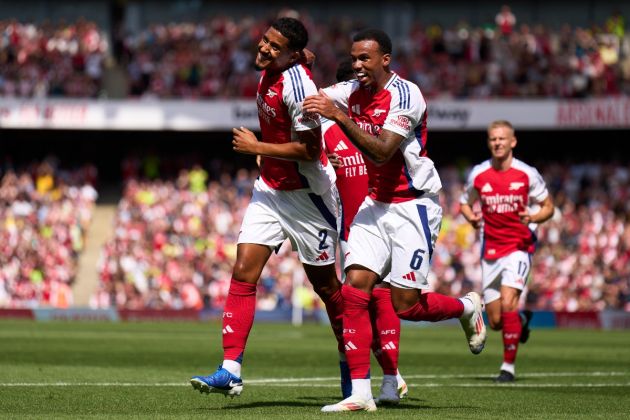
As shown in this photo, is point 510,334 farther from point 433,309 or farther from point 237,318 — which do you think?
point 237,318

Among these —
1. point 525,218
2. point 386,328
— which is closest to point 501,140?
point 525,218

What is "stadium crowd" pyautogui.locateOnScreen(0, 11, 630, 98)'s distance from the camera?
35.9m

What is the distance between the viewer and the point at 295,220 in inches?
360

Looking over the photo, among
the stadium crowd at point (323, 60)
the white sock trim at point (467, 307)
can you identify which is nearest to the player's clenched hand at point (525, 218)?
the white sock trim at point (467, 307)

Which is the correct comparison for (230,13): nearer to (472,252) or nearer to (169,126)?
(169,126)

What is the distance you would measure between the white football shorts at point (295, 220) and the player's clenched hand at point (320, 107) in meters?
1.06

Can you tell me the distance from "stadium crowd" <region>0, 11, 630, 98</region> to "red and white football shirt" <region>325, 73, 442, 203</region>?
2651 centimetres

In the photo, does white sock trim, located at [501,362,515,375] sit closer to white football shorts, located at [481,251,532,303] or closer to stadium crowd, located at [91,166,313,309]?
white football shorts, located at [481,251,532,303]

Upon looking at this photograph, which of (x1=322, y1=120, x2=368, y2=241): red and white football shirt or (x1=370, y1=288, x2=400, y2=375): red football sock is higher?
(x1=322, y1=120, x2=368, y2=241): red and white football shirt

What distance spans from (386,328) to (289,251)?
22.9 meters

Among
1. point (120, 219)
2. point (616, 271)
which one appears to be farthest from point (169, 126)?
point (616, 271)

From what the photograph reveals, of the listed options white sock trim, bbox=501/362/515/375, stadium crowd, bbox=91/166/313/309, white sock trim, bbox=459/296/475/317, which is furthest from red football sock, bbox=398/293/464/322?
stadium crowd, bbox=91/166/313/309

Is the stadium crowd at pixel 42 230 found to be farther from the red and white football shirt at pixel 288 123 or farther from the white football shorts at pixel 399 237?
the white football shorts at pixel 399 237

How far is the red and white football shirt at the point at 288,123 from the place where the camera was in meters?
8.77
